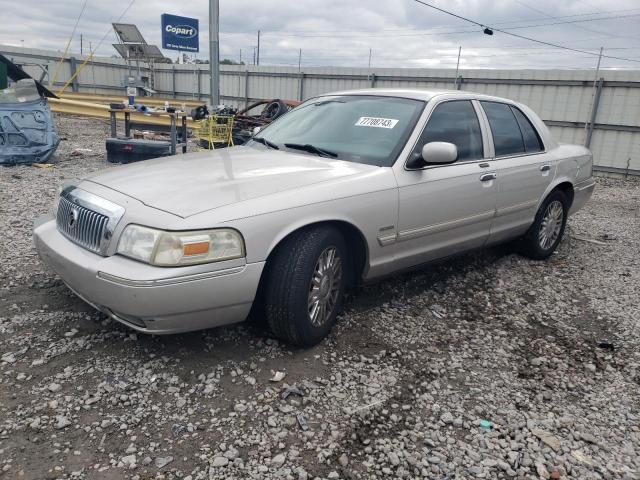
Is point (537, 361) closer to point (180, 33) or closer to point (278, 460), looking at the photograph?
point (278, 460)

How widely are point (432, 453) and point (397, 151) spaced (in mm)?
2029

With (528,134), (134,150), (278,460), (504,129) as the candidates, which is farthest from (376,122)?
(134,150)

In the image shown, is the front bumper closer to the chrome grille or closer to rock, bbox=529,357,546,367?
the chrome grille

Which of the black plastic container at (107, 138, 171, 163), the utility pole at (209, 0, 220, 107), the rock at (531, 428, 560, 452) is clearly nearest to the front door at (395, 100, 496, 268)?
the rock at (531, 428, 560, 452)

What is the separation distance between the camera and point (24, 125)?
886 centimetres

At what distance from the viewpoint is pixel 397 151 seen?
373 cm

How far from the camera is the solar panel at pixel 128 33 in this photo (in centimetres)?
2467

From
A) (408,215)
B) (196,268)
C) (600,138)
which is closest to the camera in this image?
(196,268)

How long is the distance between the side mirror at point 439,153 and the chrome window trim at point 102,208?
78.3 inches

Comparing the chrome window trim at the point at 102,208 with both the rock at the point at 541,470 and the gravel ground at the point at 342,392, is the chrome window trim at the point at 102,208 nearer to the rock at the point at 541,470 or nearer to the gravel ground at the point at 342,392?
the gravel ground at the point at 342,392

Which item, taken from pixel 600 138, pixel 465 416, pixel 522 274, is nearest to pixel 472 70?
pixel 600 138

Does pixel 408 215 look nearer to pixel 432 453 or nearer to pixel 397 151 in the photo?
pixel 397 151

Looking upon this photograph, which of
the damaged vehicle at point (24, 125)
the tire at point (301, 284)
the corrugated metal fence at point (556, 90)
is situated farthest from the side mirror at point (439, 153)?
the corrugated metal fence at point (556, 90)

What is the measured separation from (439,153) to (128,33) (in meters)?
25.0
